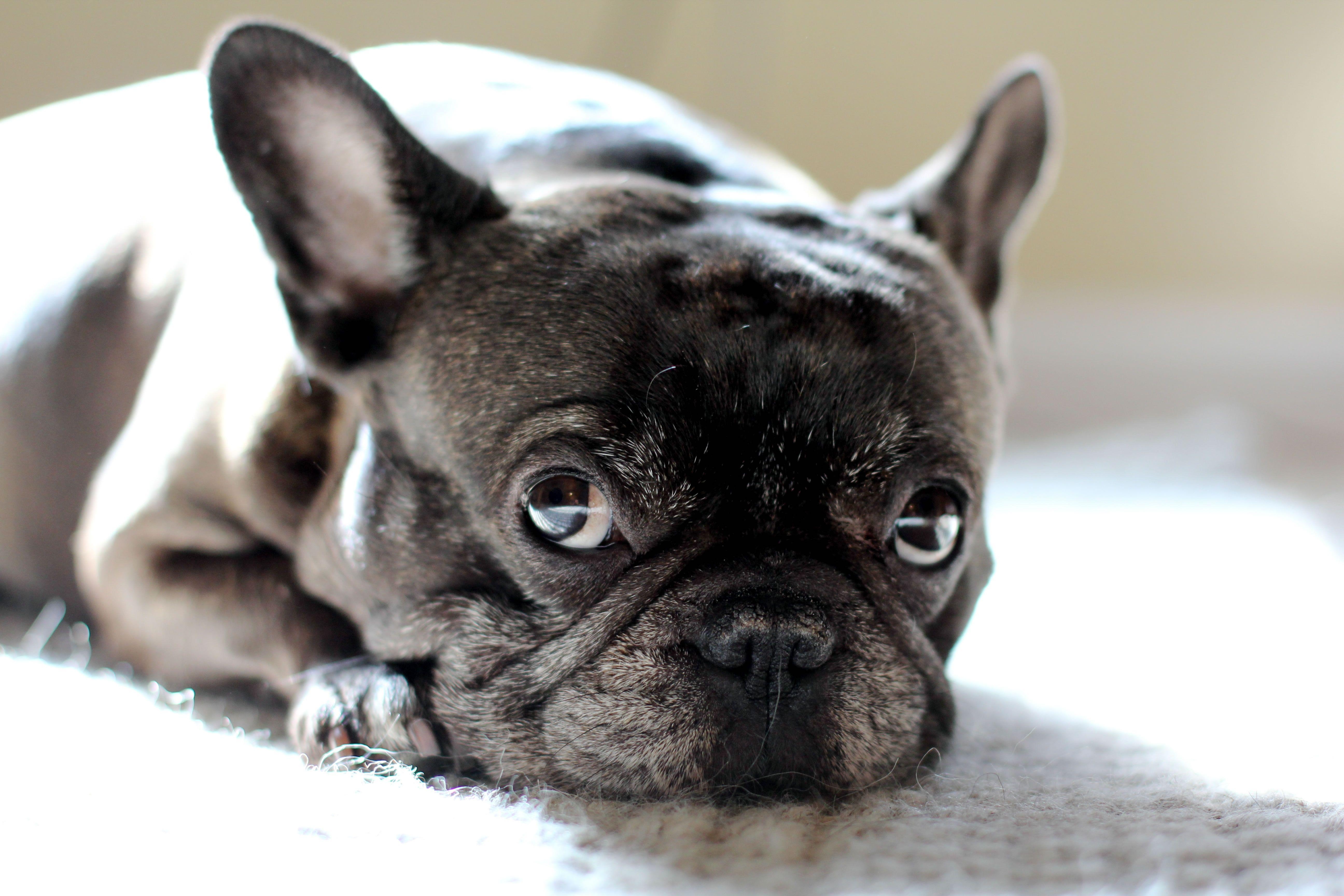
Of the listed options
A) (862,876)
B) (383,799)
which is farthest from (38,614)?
(862,876)

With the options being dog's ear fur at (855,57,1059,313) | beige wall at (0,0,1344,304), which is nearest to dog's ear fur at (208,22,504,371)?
dog's ear fur at (855,57,1059,313)

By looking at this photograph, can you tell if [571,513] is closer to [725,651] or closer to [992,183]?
[725,651]

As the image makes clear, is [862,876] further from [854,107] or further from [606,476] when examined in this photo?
[854,107]

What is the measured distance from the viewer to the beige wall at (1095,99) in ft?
9.25

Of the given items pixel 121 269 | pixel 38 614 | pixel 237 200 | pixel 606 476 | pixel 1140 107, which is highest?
pixel 1140 107

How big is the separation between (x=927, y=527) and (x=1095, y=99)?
2324 millimetres

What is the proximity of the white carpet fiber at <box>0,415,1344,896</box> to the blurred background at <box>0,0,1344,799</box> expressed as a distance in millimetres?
52

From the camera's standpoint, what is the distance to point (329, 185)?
123 cm

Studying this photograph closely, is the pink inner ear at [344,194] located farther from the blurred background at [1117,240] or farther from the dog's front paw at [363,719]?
the blurred background at [1117,240]

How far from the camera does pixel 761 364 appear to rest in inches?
43.4

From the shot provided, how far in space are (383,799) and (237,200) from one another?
89 centimetres

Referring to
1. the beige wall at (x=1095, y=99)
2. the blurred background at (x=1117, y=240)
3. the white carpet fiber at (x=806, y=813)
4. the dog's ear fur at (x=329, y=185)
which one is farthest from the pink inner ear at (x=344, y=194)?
the beige wall at (x=1095, y=99)

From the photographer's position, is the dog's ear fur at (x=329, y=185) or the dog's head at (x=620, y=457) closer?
the dog's head at (x=620, y=457)

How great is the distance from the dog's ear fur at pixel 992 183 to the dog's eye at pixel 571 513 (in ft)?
2.29
